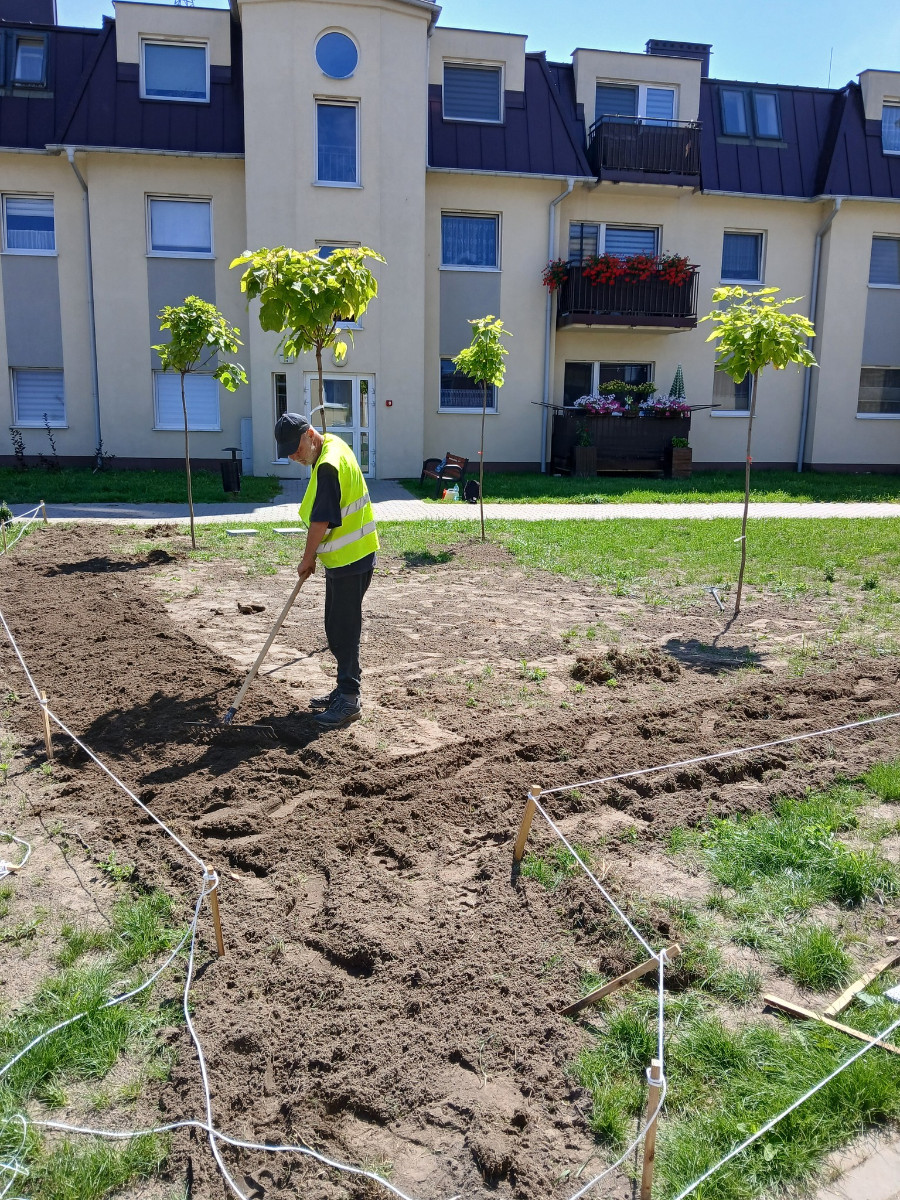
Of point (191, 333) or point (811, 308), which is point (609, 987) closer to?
point (191, 333)

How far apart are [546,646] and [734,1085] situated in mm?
4755

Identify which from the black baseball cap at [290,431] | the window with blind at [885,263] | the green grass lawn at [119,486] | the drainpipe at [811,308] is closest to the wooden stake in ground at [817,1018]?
the black baseball cap at [290,431]

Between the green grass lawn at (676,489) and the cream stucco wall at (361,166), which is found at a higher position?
the cream stucco wall at (361,166)

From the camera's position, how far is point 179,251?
20.0 m

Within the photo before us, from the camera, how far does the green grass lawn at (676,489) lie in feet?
57.0

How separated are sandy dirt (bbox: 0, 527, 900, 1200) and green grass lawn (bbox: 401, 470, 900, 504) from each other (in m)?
8.58

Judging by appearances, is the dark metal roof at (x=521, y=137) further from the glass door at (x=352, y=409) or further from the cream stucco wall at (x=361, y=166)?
the glass door at (x=352, y=409)

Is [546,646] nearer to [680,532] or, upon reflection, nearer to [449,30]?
[680,532]

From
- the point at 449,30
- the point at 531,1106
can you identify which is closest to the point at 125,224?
the point at 449,30

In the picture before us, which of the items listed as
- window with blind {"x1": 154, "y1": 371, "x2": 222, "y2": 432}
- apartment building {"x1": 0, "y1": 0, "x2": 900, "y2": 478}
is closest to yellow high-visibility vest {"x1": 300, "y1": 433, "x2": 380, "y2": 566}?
apartment building {"x1": 0, "y1": 0, "x2": 900, "y2": 478}

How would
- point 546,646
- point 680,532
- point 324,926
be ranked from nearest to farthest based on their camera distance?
Answer: 1. point 324,926
2. point 546,646
3. point 680,532

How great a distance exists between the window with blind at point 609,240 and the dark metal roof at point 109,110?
7.90 m

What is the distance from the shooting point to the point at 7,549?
10.8m

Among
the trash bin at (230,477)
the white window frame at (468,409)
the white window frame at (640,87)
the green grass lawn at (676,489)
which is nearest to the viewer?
the trash bin at (230,477)
